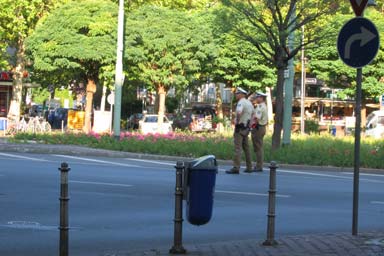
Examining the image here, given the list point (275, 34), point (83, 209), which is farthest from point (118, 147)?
point (83, 209)

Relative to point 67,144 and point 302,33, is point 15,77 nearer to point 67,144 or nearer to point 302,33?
point 67,144

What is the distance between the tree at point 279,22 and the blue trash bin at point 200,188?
14.7 m

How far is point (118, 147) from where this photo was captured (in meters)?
25.5

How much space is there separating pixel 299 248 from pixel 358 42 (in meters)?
2.51

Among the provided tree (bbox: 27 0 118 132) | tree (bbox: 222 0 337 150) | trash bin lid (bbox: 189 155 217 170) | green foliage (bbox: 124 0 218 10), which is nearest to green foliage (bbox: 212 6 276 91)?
green foliage (bbox: 124 0 218 10)

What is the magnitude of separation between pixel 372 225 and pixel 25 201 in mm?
5495

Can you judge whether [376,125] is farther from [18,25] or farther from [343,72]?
[18,25]

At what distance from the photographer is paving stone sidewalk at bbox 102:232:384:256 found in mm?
7074

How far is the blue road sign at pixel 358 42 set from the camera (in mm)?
7895

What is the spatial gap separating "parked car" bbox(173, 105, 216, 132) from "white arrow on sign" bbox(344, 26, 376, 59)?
35478 mm

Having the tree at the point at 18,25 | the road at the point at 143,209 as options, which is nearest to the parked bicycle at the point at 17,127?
the tree at the point at 18,25

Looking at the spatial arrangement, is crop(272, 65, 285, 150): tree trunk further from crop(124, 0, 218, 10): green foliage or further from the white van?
crop(124, 0, 218, 10): green foliage

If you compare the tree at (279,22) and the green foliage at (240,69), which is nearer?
the tree at (279,22)

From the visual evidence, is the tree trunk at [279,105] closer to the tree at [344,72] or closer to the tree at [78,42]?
the tree at [78,42]
